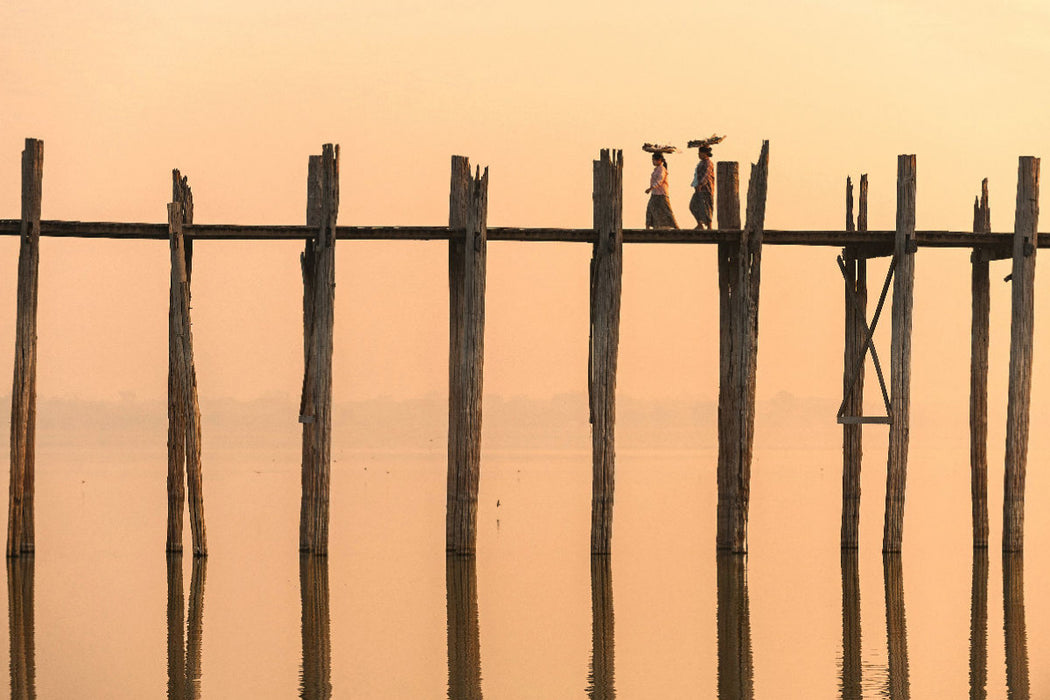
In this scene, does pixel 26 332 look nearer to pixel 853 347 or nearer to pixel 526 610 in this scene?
pixel 526 610

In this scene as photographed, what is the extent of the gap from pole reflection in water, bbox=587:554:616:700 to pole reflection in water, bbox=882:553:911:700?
7.51 feet

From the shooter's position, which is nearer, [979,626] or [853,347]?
[979,626]

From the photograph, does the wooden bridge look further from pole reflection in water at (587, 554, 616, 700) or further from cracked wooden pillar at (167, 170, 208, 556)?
pole reflection in water at (587, 554, 616, 700)

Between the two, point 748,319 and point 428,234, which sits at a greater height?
point 428,234

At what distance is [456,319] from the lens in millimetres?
22781

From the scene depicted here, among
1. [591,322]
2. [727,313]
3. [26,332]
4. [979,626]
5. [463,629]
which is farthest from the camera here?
[727,313]

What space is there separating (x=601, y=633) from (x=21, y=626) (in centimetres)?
547

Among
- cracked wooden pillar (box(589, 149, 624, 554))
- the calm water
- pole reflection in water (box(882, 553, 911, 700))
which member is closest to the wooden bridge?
cracked wooden pillar (box(589, 149, 624, 554))

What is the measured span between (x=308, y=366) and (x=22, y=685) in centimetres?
683

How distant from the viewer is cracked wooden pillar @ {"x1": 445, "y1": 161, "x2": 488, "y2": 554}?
22.2 m

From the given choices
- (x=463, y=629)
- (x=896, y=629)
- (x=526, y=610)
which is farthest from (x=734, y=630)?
(x=463, y=629)

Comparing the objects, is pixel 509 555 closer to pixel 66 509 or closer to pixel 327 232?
pixel 327 232

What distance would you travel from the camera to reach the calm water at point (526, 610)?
17078mm

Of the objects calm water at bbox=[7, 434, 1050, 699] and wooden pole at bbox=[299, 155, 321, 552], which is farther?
wooden pole at bbox=[299, 155, 321, 552]
